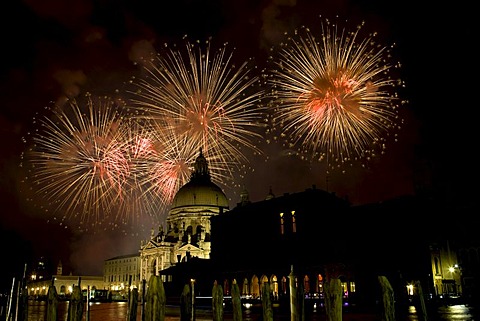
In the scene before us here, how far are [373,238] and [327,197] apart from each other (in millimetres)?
8902

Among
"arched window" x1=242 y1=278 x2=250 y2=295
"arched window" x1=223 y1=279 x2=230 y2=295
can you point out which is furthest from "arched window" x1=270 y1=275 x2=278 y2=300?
"arched window" x1=223 y1=279 x2=230 y2=295

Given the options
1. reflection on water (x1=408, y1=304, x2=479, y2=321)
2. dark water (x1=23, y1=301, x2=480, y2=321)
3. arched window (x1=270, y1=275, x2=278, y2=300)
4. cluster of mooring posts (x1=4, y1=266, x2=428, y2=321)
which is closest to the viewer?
cluster of mooring posts (x1=4, y1=266, x2=428, y2=321)

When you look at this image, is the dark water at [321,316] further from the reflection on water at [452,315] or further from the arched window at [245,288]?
the arched window at [245,288]

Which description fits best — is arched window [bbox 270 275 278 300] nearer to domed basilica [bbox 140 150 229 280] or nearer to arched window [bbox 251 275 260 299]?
arched window [bbox 251 275 260 299]

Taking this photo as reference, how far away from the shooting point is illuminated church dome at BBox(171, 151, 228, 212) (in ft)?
300

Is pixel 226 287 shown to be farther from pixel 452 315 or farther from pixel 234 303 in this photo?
pixel 234 303

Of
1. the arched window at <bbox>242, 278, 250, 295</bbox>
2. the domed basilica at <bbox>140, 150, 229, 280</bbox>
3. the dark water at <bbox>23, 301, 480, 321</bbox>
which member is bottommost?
the dark water at <bbox>23, 301, 480, 321</bbox>

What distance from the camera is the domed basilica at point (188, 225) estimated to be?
87.9m

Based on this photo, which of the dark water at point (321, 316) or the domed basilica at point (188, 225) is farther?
the domed basilica at point (188, 225)

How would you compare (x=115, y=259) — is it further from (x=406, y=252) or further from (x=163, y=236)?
(x=406, y=252)

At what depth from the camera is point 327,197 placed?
48.6 m

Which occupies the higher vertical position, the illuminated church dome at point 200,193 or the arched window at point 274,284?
the illuminated church dome at point 200,193

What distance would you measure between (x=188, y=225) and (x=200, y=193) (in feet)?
21.2

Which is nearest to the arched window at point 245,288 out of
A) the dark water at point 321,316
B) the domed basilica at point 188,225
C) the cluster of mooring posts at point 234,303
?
the dark water at point 321,316
